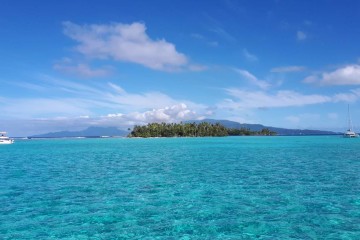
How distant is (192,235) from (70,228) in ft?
21.7

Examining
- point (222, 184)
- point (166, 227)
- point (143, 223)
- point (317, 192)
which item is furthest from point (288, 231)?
point (222, 184)

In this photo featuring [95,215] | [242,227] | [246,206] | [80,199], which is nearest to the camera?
[242,227]

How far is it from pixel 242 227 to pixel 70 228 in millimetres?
9220

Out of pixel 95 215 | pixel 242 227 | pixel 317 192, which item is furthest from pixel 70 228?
pixel 317 192

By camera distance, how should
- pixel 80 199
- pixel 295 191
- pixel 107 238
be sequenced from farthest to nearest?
pixel 295 191, pixel 80 199, pixel 107 238

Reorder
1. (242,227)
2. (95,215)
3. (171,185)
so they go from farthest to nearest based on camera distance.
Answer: (171,185) < (95,215) < (242,227)

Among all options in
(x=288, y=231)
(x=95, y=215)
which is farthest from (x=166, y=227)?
(x=288, y=231)

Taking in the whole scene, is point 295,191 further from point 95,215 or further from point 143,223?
point 95,215

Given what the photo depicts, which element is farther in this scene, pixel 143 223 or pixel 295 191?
pixel 295 191

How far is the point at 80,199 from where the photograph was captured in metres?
24.3

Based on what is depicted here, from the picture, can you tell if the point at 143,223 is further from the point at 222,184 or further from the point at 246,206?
the point at 222,184

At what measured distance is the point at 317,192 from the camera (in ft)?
84.6

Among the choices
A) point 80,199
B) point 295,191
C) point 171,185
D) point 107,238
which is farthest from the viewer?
point 171,185

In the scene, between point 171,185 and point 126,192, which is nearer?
point 126,192
